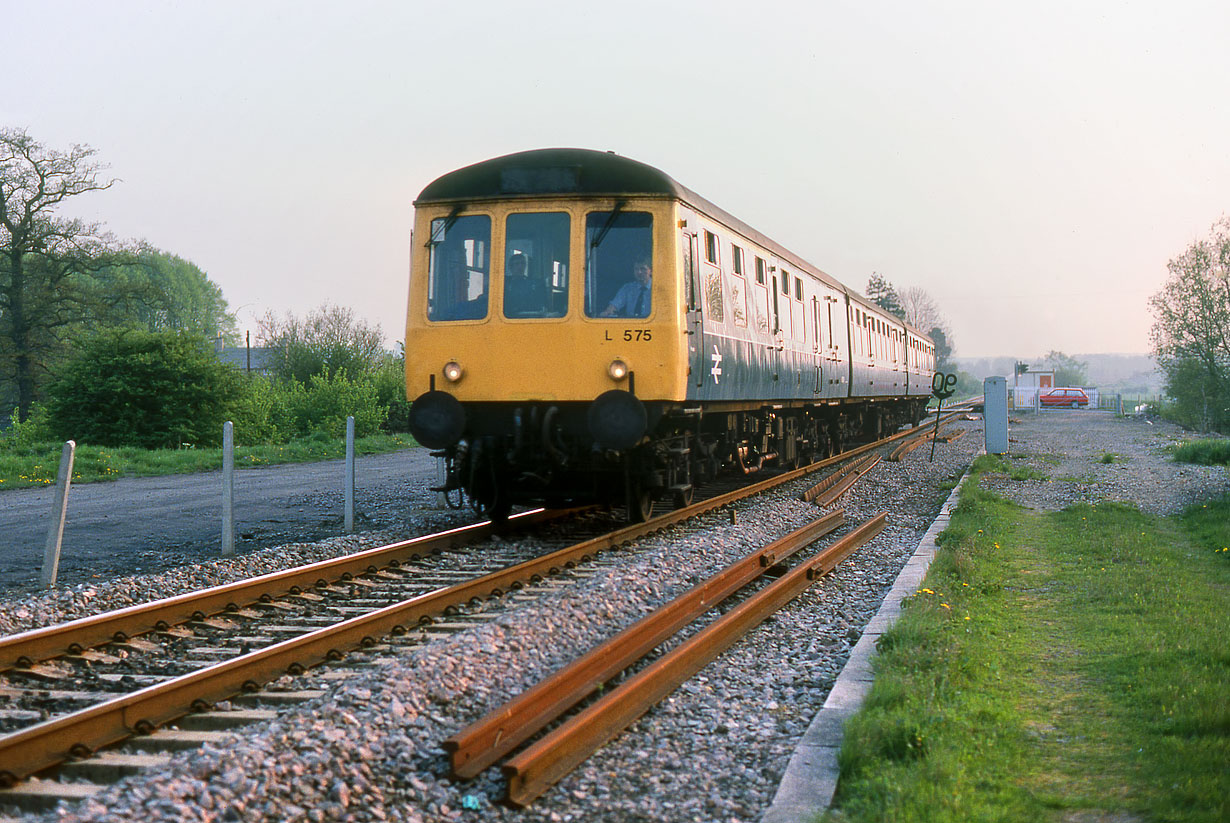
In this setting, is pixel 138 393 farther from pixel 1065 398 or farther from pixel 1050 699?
pixel 1065 398

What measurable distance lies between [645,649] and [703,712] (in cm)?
85

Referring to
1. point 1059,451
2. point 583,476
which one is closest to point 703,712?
point 583,476

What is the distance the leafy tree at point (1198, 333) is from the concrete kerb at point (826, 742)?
37.5 m

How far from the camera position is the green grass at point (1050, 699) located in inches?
145

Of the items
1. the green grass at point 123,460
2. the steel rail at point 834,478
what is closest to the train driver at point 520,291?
the steel rail at point 834,478

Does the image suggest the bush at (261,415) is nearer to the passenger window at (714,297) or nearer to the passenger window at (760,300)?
the passenger window at (760,300)

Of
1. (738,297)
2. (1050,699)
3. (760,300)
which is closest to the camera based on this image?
(1050,699)

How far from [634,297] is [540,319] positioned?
2.78ft

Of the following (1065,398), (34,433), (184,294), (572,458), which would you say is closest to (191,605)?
(572,458)

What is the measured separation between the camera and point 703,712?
492cm

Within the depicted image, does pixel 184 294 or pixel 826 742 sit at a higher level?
pixel 184 294

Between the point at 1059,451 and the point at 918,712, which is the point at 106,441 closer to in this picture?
the point at 1059,451

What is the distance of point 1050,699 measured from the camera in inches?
201

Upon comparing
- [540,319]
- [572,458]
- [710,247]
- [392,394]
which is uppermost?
[710,247]
